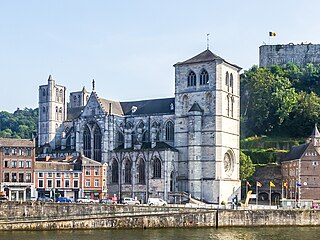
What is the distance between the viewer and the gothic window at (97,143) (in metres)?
96.6

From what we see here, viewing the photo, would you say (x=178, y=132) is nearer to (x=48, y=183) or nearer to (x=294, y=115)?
(x=48, y=183)

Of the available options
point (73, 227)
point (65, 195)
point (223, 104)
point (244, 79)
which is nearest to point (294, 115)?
point (244, 79)

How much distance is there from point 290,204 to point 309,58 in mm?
68120

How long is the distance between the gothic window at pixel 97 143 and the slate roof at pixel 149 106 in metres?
5.30

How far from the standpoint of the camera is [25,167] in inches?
3391

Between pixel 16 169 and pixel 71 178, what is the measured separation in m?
7.49

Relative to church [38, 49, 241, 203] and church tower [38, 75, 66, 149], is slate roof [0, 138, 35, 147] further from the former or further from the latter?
church tower [38, 75, 66, 149]

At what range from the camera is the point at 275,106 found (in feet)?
366

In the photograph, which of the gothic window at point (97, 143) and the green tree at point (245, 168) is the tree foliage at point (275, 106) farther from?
the gothic window at point (97, 143)

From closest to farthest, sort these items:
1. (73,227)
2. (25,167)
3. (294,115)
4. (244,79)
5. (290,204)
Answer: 1. (73,227)
2. (290,204)
3. (25,167)
4. (294,115)
5. (244,79)

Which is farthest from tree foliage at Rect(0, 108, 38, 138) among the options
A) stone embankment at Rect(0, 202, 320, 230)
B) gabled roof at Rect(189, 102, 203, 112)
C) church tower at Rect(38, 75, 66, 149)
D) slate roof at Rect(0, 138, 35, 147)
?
stone embankment at Rect(0, 202, 320, 230)

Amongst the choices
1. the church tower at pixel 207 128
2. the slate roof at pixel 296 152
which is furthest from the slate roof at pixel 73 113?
the slate roof at pixel 296 152

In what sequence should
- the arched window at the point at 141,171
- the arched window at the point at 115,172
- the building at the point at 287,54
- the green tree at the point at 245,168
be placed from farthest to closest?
1. the building at the point at 287,54
2. the green tree at the point at 245,168
3. the arched window at the point at 115,172
4. the arched window at the point at 141,171

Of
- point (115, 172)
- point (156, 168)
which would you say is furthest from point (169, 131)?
point (115, 172)
